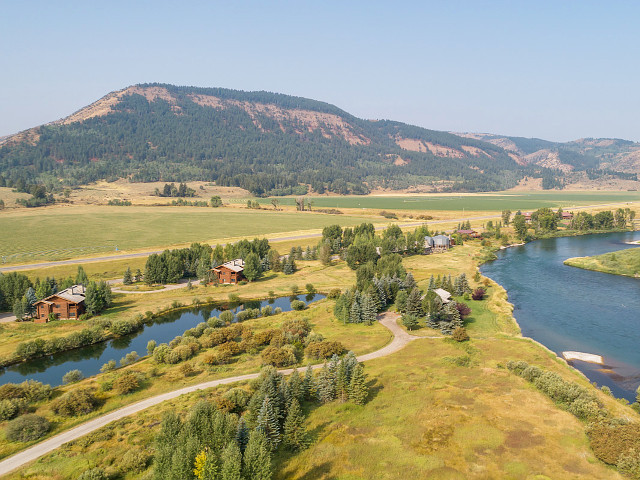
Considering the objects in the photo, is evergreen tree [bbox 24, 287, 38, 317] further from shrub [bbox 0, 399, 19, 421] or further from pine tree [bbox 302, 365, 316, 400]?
pine tree [bbox 302, 365, 316, 400]

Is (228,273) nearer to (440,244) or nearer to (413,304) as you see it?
(413,304)

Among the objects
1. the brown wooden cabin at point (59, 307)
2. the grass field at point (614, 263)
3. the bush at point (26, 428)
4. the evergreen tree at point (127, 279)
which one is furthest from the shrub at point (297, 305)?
the grass field at point (614, 263)

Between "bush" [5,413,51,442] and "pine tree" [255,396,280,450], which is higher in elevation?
"pine tree" [255,396,280,450]

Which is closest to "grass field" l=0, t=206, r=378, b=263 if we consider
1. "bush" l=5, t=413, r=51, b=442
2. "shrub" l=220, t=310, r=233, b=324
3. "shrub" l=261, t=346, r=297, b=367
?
"shrub" l=220, t=310, r=233, b=324

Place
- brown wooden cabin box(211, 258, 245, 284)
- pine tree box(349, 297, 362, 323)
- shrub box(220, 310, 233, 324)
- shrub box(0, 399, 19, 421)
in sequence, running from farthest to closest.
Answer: brown wooden cabin box(211, 258, 245, 284) < shrub box(220, 310, 233, 324) < pine tree box(349, 297, 362, 323) < shrub box(0, 399, 19, 421)

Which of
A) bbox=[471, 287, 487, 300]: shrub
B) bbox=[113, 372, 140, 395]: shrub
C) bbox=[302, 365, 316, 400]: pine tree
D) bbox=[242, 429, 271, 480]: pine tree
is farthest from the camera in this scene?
bbox=[471, 287, 487, 300]: shrub

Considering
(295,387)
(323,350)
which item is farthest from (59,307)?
(295,387)
